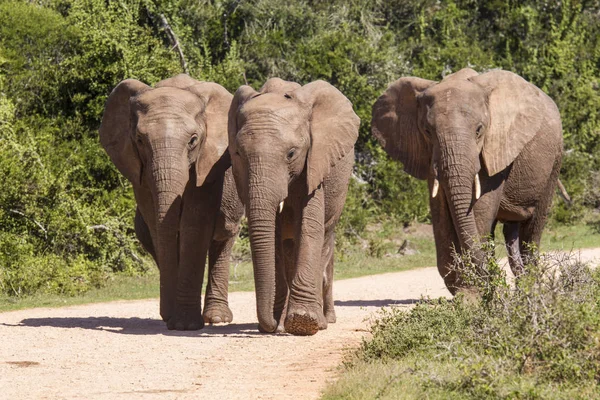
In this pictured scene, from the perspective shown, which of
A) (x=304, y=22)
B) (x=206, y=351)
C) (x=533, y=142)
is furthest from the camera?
(x=304, y=22)

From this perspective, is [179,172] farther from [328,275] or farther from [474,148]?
[474,148]

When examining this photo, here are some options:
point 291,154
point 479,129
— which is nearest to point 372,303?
point 479,129

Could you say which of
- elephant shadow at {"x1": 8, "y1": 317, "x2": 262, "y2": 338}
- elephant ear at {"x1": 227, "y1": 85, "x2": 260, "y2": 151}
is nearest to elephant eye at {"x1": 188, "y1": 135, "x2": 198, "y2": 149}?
elephant ear at {"x1": 227, "y1": 85, "x2": 260, "y2": 151}

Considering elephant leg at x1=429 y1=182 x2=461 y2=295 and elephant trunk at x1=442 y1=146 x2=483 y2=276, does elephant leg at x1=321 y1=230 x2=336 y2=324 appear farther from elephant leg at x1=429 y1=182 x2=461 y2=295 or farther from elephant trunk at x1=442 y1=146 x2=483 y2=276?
elephant trunk at x1=442 y1=146 x2=483 y2=276

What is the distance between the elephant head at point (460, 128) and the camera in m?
11.1

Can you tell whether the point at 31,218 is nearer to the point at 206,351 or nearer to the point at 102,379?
the point at 206,351

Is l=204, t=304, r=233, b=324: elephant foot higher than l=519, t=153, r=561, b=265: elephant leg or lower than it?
lower

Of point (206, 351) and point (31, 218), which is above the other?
point (31, 218)

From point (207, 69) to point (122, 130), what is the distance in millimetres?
11081

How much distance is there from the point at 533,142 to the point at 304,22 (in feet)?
45.5

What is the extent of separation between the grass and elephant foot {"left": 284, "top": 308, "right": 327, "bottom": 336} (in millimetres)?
3924

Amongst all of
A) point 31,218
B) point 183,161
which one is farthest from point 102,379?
point 31,218

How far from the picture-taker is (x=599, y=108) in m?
26.8

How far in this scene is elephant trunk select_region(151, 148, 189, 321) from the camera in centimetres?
1049
